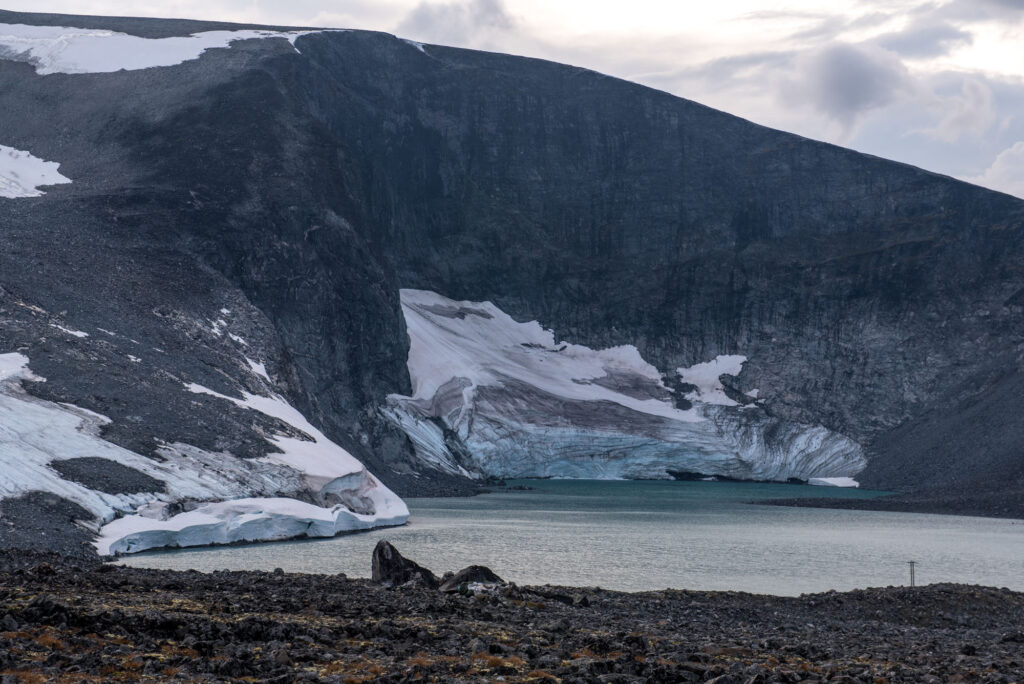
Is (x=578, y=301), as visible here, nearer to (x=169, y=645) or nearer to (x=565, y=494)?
(x=565, y=494)

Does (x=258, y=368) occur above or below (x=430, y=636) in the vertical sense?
above

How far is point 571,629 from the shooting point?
1903cm

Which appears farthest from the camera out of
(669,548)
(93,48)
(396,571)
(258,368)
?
(93,48)

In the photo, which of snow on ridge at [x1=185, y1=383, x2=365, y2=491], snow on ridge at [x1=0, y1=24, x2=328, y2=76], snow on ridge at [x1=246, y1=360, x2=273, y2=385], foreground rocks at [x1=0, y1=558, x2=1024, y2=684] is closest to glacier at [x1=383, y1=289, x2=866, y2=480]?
snow on ridge at [x1=246, y1=360, x2=273, y2=385]

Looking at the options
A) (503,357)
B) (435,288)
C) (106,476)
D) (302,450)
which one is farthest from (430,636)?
(435,288)

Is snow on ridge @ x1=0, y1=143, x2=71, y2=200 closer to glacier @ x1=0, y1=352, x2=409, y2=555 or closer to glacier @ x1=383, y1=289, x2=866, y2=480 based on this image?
glacier @ x1=383, y1=289, x2=866, y2=480

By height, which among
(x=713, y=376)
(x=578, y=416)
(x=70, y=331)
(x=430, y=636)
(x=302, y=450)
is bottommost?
(x=430, y=636)

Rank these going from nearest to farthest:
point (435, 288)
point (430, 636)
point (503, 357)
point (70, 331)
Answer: point (430, 636) < point (70, 331) < point (503, 357) < point (435, 288)

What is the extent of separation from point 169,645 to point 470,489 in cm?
6767

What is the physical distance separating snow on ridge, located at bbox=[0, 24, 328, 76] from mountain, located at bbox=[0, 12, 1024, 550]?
1.76ft

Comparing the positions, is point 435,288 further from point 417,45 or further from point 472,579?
point 472,579

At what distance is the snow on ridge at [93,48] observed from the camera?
105 m

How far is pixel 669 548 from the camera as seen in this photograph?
147 ft

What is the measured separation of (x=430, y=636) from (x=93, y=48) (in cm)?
10558
